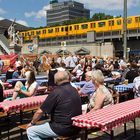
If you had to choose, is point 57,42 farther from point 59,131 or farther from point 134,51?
point 59,131

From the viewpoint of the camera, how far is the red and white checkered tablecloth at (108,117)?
14.6 feet

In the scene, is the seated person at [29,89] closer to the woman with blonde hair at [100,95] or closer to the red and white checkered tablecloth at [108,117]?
the woman with blonde hair at [100,95]

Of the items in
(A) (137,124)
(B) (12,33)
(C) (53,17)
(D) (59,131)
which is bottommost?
(A) (137,124)

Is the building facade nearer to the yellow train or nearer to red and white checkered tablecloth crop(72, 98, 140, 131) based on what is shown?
the yellow train

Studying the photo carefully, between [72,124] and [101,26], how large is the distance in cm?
5299

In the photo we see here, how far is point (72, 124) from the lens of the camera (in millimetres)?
4641

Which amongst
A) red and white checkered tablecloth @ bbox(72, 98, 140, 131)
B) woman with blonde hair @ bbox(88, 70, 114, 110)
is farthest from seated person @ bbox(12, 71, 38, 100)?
red and white checkered tablecloth @ bbox(72, 98, 140, 131)

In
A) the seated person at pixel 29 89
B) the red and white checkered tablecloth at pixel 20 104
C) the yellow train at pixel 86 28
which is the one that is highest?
the yellow train at pixel 86 28

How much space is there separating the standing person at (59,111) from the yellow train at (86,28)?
46.0 meters

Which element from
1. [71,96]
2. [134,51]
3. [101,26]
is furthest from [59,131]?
[134,51]

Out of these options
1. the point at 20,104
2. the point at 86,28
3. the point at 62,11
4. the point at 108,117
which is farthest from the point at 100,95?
the point at 62,11

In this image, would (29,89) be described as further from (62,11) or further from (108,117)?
(62,11)

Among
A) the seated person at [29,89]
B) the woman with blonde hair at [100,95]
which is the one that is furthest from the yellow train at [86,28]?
the woman with blonde hair at [100,95]

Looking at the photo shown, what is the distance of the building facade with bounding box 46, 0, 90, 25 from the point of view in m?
134
